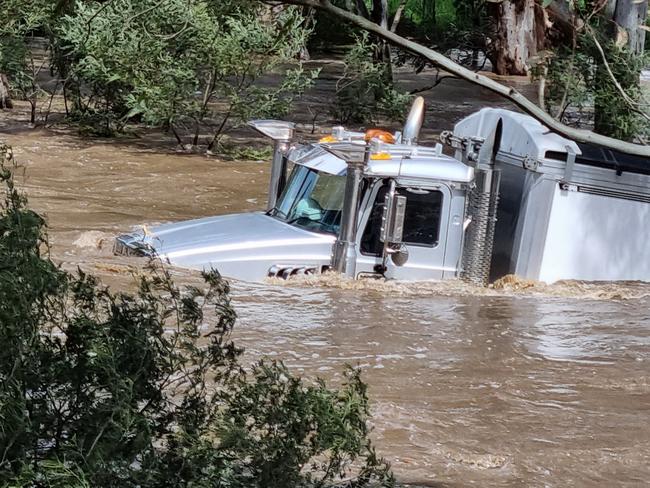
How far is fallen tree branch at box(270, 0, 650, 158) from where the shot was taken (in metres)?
3.71

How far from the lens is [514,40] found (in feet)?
112

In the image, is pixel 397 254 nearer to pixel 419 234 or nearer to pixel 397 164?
pixel 419 234

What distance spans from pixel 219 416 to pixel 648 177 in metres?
6.73

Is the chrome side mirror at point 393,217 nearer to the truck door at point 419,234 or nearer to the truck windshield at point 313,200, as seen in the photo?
the truck door at point 419,234

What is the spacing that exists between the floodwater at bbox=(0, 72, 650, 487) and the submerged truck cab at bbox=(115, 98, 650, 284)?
0.23 meters

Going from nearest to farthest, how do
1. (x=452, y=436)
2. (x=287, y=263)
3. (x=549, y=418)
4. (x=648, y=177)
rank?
(x=452, y=436) → (x=549, y=418) → (x=287, y=263) → (x=648, y=177)

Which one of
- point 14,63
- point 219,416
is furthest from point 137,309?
point 14,63

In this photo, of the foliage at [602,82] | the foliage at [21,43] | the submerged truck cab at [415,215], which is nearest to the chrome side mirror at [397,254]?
the submerged truck cab at [415,215]

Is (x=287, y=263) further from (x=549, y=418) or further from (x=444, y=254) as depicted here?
(x=549, y=418)

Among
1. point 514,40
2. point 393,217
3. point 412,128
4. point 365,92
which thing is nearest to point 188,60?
point 365,92

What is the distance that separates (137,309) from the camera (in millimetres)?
4309

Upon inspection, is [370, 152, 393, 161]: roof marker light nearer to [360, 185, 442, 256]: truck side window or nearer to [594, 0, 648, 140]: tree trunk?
[360, 185, 442, 256]: truck side window

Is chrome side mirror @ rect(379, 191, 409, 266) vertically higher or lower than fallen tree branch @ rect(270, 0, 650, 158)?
lower

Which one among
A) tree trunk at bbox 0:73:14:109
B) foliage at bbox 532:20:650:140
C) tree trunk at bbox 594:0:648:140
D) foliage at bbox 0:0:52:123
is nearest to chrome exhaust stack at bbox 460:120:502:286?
foliage at bbox 532:20:650:140
